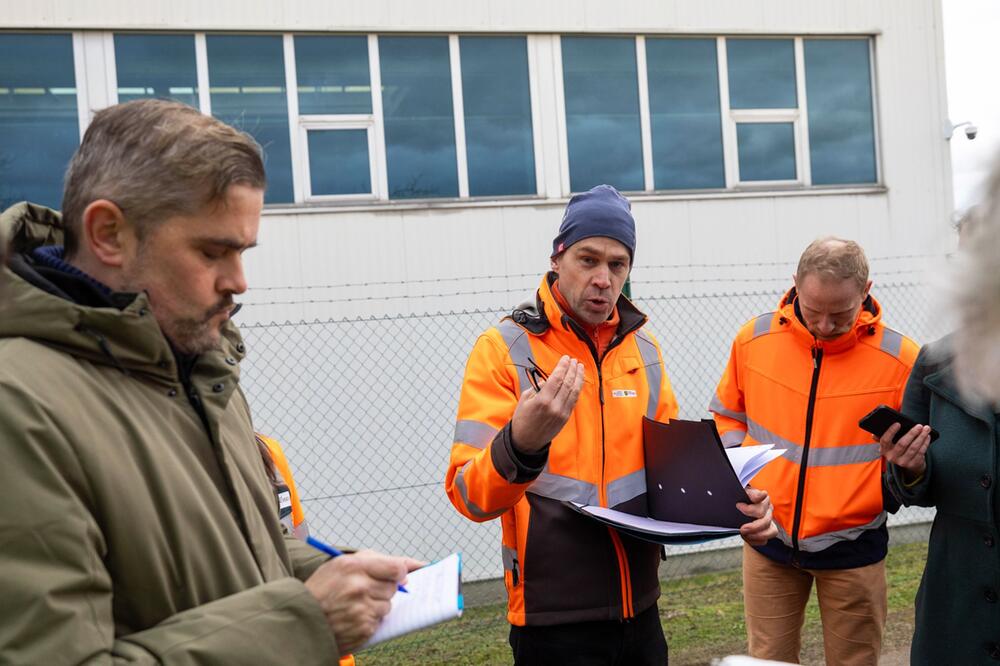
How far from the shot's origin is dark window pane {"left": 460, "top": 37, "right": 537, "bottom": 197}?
324 inches

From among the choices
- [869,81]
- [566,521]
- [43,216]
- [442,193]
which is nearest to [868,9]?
[869,81]

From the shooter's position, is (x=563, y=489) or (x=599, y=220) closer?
(x=563, y=489)

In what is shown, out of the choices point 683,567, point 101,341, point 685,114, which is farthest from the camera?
point 685,114

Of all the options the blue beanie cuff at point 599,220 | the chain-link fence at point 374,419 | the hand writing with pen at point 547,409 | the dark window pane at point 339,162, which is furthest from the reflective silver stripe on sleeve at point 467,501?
the dark window pane at point 339,162

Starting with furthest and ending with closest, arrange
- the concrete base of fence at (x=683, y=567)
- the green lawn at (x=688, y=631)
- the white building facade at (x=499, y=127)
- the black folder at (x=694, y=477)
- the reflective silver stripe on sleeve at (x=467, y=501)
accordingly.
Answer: the concrete base of fence at (x=683, y=567)
the white building facade at (x=499, y=127)
the green lawn at (x=688, y=631)
the black folder at (x=694, y=477)
the reflective silver stripe on sleeve at (x=467, y=501)

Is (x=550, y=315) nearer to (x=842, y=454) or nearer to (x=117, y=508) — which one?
(x=842, y=454)

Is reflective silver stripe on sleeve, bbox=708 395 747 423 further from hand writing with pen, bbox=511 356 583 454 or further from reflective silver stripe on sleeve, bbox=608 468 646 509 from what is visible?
hand writing with pen, bbox=511 356 583 454

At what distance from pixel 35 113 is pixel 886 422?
22.3 feet

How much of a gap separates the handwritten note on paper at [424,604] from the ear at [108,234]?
84 centimetres

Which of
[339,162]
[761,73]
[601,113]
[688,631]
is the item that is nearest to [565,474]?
[688,631]

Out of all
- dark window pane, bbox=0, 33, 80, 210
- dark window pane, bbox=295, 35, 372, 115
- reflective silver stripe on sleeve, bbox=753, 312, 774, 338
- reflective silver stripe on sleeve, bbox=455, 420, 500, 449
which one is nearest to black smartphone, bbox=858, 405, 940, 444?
reflective silver stripe on sleeve, bbox=753, 312, 774, 338

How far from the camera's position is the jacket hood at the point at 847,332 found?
393cm

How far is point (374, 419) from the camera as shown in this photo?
739 cm

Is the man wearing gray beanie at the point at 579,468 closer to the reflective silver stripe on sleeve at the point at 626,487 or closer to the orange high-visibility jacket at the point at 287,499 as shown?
the reflective silver stripe on sleeve at the point at 626,487
